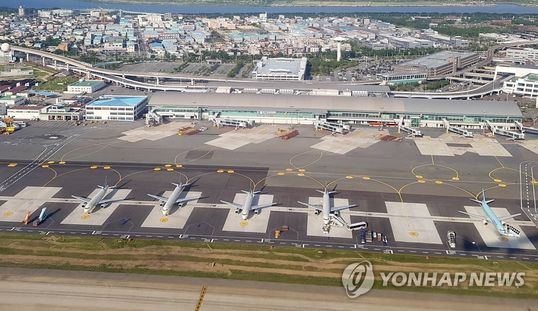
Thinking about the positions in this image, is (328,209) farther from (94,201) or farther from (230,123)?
(230,123)

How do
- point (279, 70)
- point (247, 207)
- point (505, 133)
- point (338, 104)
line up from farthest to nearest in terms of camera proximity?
1. point (279, 70)
2. point (338, 104)
3. point (505, 133)
4. point (247, 207)

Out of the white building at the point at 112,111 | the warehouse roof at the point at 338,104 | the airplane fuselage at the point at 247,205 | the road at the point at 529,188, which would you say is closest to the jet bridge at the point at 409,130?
the warehouse roof at the point at 338,104

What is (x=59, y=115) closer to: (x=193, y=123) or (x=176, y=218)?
(x=193, y=123)

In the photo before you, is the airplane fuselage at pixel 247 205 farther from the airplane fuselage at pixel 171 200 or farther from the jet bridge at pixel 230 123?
the jet bridge at pixel 230 123

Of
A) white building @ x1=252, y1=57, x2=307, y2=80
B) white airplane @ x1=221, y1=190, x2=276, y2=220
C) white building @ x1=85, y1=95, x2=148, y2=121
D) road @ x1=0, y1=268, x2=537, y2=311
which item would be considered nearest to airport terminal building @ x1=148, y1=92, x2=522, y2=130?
white building @ x1=85, y1=95, x2=148, y2=121

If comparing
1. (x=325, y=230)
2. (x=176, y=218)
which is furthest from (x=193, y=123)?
(x=325, y=230)

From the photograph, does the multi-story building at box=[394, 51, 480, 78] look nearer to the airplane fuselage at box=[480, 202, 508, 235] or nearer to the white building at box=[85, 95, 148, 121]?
the white building at box=[85, 95, 148, 121]

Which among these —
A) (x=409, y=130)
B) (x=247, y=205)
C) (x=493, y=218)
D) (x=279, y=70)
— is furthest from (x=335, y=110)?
(x=279, y=70)
